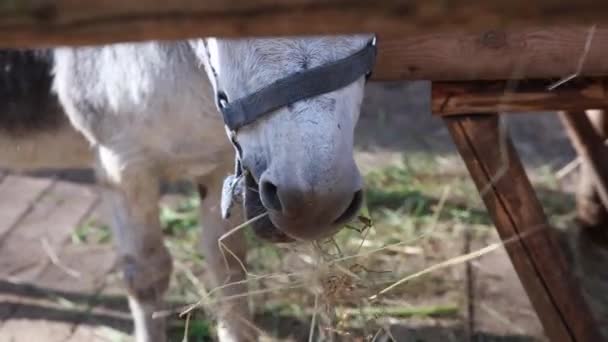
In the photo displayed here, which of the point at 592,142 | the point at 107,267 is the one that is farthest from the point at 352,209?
the point at 107,267

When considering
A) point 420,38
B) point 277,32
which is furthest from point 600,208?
point 277,32

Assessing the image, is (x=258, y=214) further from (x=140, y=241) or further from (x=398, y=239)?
(x=398, y=239)

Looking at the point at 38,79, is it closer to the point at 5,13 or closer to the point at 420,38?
the point at 420,38

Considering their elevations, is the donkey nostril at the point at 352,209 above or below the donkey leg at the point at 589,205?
above

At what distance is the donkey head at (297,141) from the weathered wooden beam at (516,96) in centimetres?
36

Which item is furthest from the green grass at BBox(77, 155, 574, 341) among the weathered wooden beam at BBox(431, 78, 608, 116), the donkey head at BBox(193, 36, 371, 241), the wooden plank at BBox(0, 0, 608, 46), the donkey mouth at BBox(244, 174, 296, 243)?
the wooden plank at BBox(0, 0, 608, 46)

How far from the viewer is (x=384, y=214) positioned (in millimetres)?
3322

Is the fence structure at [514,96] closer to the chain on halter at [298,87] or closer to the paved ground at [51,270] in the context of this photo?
the chain on halter at [298,87]

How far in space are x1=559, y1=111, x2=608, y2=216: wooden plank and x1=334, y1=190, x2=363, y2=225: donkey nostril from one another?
5.02 ft

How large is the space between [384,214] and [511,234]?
4.51ft

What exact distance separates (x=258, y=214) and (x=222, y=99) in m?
0.22

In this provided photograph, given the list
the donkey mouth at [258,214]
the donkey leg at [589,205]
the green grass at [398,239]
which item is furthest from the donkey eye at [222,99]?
the donkey leg at [589,205]

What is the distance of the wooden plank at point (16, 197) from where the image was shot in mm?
3385

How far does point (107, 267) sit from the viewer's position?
310cm
